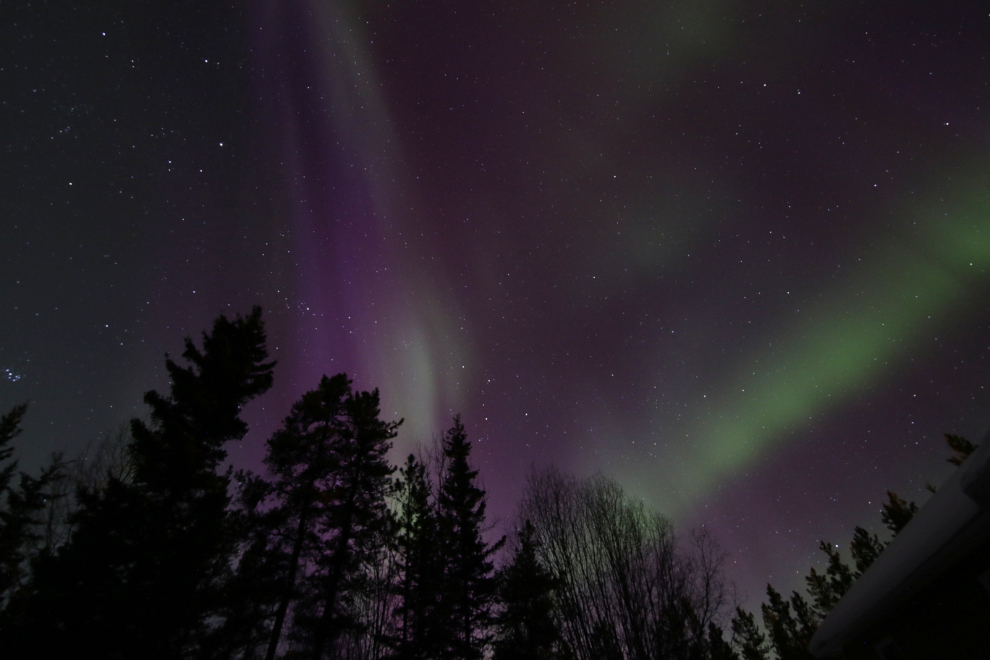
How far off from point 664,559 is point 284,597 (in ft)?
43.4

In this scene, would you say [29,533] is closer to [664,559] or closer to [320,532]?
[320,532]

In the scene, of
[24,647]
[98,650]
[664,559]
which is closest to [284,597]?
[98,650]

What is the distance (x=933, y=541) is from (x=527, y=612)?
1642cm

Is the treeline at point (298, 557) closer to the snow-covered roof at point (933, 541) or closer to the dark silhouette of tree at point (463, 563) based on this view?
the dark silhouette of tree at point (463, 563)

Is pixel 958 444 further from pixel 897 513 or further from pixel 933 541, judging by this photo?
pixel 933 541

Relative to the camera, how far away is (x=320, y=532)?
14.0 m

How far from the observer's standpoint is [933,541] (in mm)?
4262

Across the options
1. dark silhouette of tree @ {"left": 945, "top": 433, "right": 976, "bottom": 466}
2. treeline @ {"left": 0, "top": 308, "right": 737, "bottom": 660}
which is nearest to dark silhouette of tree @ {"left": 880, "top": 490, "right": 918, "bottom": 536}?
dark silhouette of tree @ {"left": 945, "top": 433, "right": 976, "bottom": 466}

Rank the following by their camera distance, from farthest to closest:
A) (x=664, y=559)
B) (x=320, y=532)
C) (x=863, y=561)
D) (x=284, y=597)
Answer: (x=863, y=561)
(x=664, y=559)
(x=320, y=532)
(x=284, y=597)

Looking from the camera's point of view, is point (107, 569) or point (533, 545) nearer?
point (107, 569)

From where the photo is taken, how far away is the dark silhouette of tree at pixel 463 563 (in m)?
15.7

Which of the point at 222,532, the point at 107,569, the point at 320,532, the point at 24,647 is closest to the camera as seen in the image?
the point at 24,647

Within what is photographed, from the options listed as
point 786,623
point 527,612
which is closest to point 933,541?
point 527,612

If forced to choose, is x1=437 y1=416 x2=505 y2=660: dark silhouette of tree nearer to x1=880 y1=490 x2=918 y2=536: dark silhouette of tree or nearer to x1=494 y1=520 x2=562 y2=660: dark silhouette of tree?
x1=494 y1=520 x2=562 y2=660: dark silhouette of tree
